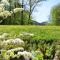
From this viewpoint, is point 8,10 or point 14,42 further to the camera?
point 8,10

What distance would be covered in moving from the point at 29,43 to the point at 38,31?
20cm

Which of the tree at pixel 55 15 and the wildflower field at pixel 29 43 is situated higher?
the tree at pixel 55 15

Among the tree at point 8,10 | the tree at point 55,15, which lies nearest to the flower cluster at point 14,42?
the tree at point 8,10

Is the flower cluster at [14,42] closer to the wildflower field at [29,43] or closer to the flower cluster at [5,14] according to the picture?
the wildflower field at [29,43]

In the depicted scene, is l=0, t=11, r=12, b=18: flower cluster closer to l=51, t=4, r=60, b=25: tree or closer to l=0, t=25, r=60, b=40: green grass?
l=0, t=25, r=60, b=40: green grass

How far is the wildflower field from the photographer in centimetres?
337

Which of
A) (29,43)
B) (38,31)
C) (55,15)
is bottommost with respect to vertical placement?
(29,43)

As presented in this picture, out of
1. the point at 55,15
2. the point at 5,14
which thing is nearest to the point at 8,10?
the point at 5,14

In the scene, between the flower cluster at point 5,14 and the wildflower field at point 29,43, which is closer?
the wildflower field at point 29,43

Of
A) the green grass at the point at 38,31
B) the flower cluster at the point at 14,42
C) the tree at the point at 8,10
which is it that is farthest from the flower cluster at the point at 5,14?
the flower cluster at the point at 14,42

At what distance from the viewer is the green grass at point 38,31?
3.38 m

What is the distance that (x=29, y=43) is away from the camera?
11.1 ft

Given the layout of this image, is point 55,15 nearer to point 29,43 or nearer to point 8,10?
point 29,43

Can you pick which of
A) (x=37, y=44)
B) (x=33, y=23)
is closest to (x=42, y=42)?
(x=37, y=44)
